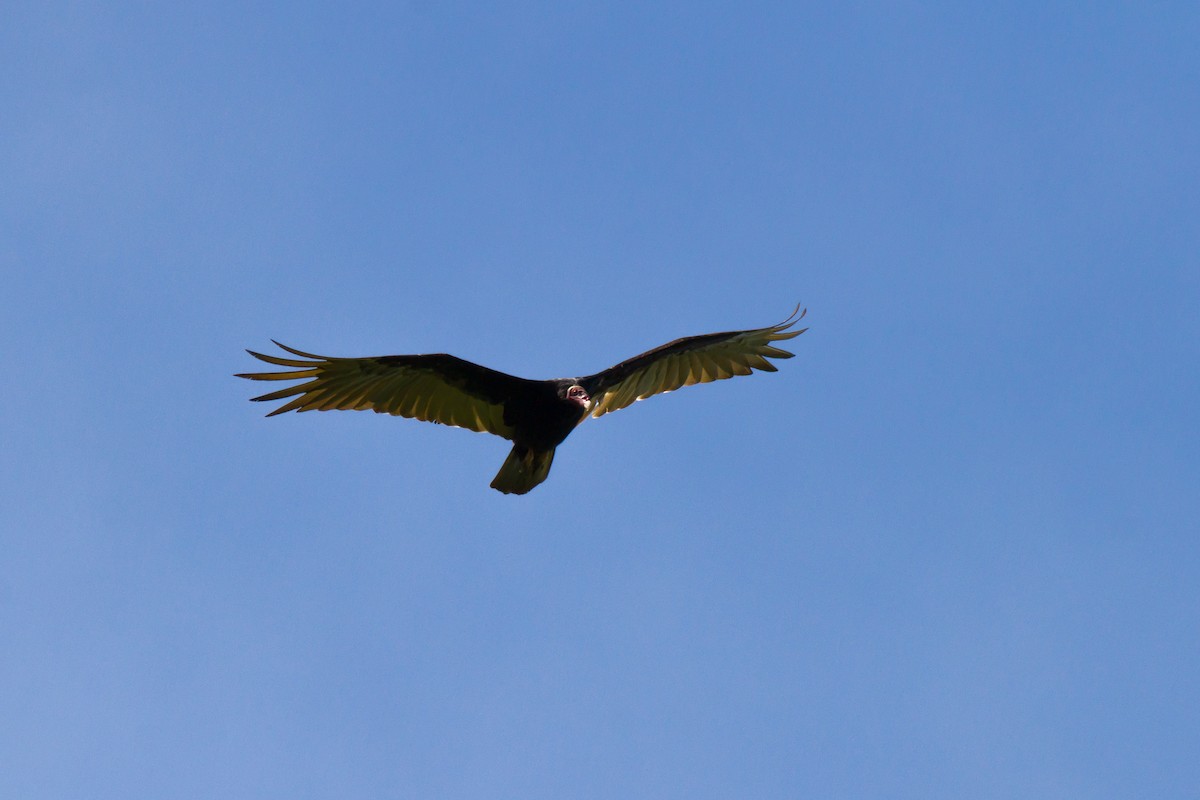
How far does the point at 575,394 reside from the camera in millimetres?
8781

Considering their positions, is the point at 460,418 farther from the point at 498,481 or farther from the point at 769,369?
the point at 769,369

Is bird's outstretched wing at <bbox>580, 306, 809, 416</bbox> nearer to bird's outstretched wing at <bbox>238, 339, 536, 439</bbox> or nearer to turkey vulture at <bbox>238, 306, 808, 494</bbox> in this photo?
turkey vulture at <bbox>238, 306, 808, 494</bbox>

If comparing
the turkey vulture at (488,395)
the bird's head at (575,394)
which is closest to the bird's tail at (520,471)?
the turkey vulture at (488,395)

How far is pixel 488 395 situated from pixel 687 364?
1.80 m

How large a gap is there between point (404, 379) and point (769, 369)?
3.18 meters

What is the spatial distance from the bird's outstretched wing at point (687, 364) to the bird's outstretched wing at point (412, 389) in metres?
0.80

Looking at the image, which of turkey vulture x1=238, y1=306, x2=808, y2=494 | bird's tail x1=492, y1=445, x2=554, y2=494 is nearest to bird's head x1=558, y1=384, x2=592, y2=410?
turkey vulture x1=238, y1=306, x2=808, y2=494

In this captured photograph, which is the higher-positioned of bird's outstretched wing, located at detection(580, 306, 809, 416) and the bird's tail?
bird's outstretched wing, located at detection(580, 306, 809, 416)

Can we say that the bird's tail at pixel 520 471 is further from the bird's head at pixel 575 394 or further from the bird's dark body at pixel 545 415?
the bird's head at pixel 575 394

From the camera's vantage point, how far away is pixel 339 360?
8.39 meters

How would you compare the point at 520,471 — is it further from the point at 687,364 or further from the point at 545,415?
the point at 687,364

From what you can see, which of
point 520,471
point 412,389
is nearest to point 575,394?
point 520,471

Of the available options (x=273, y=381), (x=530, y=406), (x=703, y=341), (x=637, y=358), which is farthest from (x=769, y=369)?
(x=273, y=381)

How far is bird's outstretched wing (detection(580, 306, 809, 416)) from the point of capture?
9383mm
